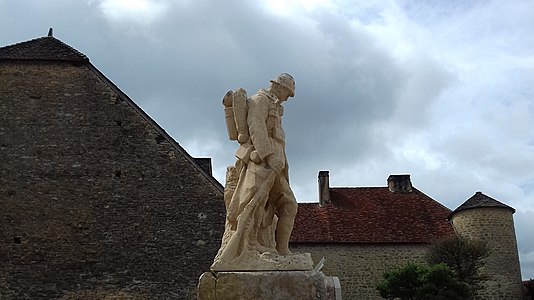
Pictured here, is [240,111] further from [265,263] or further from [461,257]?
[461,257]

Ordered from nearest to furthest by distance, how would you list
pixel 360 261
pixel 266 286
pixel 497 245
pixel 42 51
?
1. pixel 266 286
2. pixel 42 51
3. pixel 360 261
4. pixel 497 245

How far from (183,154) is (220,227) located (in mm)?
2349

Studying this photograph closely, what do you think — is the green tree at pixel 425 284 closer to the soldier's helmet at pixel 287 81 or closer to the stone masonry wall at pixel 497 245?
the stone masonry wall at pixel 497 245

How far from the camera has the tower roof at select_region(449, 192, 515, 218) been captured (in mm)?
28278

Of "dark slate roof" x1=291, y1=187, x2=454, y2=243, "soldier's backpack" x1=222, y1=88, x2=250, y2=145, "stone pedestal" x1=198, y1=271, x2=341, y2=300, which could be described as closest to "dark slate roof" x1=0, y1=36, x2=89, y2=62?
"dark slate roof" x1=291, y1=187, x2=454, y2=243

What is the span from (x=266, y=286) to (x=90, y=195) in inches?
Result: 501

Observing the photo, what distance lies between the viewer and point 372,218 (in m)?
29.4

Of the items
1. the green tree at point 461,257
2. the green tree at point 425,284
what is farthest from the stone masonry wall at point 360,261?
the green tree at point 425,284

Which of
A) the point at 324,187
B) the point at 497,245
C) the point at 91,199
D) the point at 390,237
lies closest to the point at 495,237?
the point at 497,245

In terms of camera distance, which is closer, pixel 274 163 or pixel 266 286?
pixel 266 286

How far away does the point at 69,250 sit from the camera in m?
16.0

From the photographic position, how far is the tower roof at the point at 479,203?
28.3m

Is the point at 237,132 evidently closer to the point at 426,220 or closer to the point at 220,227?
the point at 220,227

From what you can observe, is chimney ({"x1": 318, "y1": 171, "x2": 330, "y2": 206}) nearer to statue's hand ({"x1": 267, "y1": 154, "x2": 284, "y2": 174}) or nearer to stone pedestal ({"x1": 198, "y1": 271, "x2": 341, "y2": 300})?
statue's hand ({"x1": 267, "y1": 154, "x2": 284, "y2": 174})
